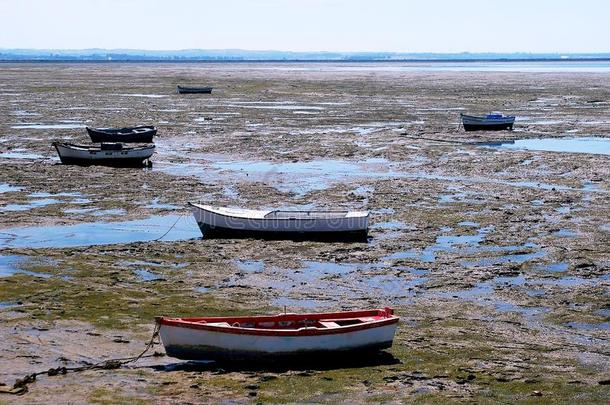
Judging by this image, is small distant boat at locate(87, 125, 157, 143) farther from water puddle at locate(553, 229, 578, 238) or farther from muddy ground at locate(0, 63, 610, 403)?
water puddle at locate(553, 229, 578, 238)

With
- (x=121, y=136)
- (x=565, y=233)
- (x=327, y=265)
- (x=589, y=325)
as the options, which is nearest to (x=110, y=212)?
(x=327, y=265)

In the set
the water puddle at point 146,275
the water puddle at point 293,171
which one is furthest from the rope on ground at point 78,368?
the water puddle at point 293,171

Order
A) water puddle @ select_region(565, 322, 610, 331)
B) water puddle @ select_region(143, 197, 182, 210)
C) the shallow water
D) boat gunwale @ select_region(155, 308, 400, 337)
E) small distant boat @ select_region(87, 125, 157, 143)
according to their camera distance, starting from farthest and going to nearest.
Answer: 1. the shallow water
2. small distant boat @ select_region(87, 125, 157, 143)
3. water puddle @ select_region(143, 197, 182, 210)
4. water puddle @ select_region(565, 322, 610, 331)
5. boat gunwale @ select_region(155, 308, 400, 337)

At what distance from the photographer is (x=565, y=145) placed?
5269 centimetres

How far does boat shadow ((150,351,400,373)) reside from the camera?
693 inches

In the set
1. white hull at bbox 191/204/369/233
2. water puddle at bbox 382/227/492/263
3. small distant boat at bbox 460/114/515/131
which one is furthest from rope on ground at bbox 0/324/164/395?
small distant boat at bbox 460/114/515/131

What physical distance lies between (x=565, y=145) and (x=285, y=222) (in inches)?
1095

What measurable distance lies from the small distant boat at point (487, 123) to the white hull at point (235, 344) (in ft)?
149

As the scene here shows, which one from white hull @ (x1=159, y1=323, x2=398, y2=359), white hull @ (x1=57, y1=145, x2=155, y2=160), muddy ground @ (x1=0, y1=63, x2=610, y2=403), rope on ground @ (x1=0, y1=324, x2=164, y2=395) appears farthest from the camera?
white hull @ (x1=57, y1=145, x2=155, y2=160)

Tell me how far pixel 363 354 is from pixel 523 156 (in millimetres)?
31963

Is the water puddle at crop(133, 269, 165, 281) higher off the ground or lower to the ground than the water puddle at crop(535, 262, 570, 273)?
lower

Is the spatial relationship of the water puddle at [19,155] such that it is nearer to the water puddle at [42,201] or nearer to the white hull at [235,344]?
the water puddle at [42,201]

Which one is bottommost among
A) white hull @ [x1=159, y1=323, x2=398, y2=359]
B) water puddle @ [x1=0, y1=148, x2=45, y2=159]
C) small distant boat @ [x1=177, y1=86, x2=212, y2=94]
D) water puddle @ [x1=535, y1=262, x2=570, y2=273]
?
small distant boat @ [x1=177, y1=86, x2=212, y2=94]

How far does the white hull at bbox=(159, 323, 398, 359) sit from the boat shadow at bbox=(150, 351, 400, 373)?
151 mm
